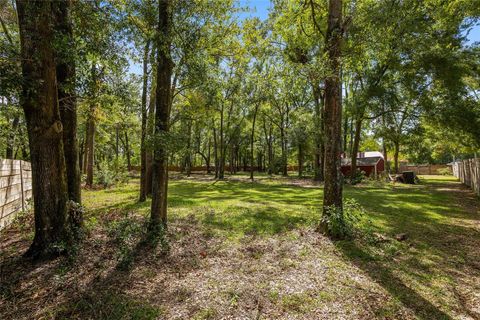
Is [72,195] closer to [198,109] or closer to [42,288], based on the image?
[42,288]

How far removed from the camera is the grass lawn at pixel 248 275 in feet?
9.64

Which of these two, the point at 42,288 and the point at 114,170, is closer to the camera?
the point at 42,288

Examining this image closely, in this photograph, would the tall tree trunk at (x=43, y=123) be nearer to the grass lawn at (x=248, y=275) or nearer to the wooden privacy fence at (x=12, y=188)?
the grass lawn at (x=248, y=275)

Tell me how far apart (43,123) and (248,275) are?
360 centimetres

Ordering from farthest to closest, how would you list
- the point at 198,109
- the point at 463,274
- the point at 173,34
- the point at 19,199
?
Answer: the point at 198,109 → the point at 19,199 → the point at 173,34 → the point at 463,274

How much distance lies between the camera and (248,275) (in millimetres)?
3785

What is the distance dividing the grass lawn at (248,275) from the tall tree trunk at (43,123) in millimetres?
538

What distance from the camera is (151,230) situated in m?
4.87

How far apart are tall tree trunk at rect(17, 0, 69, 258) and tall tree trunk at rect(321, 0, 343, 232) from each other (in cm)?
472

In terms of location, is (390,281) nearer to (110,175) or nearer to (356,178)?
(110,175)

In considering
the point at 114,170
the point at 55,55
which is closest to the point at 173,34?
the point at 55,55

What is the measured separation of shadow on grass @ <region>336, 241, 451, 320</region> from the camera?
2.90m

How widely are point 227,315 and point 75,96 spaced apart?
4.12 meters

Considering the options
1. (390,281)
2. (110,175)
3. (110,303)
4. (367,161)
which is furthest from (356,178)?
(110,303)
